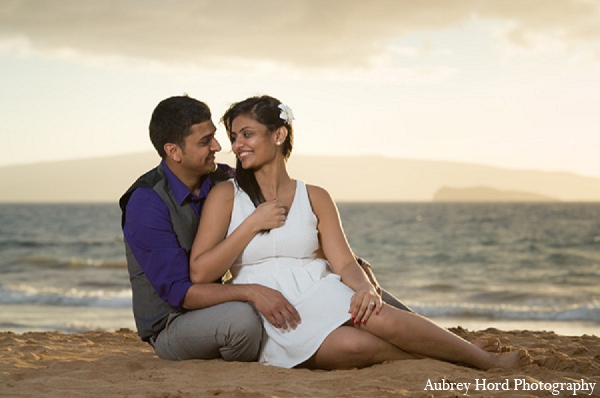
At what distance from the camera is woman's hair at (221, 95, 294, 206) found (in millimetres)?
4164

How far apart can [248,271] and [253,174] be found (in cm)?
62

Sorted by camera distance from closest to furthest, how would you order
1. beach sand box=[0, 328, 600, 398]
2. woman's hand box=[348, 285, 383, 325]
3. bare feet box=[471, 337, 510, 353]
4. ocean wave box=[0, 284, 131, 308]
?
beach sand box=[0, 328, 600, 398]
woman's hand box=[348, 285, 383, 325]
bare feet box=[471, 337, 510, 353]
ocean wave box=[0, 284, 131, 308]

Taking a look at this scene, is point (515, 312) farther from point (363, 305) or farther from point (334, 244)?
point (363, 305)

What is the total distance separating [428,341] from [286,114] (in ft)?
5.38

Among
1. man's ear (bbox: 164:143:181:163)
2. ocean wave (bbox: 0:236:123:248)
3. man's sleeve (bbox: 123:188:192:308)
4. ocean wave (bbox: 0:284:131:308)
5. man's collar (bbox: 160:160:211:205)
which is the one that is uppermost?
man's ear (bbox: 164:143:181:163)

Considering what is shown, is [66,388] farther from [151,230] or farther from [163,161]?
[163,161]

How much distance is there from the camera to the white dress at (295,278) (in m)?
4.01

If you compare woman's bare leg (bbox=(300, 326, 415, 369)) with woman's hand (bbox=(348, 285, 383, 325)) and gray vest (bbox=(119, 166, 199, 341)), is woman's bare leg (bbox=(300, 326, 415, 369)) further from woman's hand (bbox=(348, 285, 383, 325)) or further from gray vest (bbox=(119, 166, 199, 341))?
gray vest (bbox=(119, 166, 199, 341))

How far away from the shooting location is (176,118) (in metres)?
4.20

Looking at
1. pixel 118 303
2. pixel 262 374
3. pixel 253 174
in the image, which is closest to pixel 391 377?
pixel 262 374

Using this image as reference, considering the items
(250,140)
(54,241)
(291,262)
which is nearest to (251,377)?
(291,262)

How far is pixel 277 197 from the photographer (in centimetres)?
434

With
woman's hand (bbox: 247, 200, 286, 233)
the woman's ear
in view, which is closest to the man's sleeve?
woman's hand (bbox: 247, 200, 286, 233)

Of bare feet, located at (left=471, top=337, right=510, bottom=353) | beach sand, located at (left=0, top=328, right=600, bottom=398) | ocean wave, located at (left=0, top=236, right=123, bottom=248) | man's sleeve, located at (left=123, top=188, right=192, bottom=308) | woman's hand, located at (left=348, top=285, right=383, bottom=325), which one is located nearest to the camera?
beach sand, located at (left=0, top=328, right=600, bottom=398)
